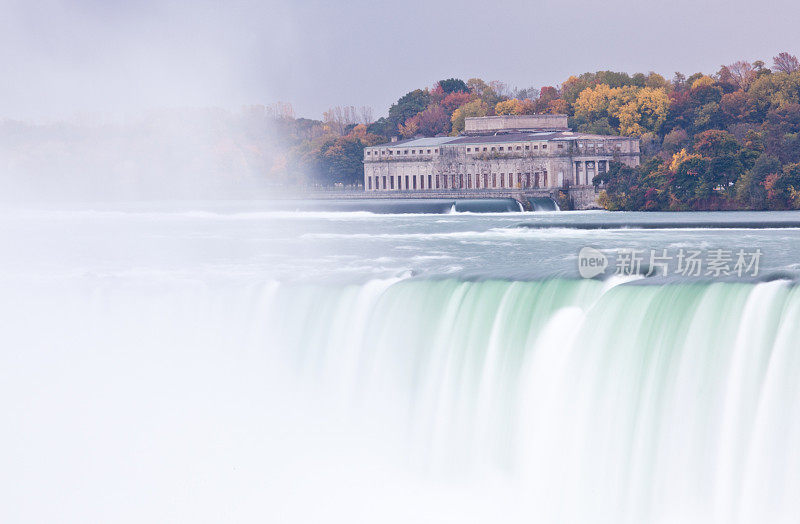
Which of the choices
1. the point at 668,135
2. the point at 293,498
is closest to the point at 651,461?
the point at 293,498

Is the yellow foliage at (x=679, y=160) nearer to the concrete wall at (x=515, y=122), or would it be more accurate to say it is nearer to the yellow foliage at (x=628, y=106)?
the yellow foliage at (x=628, y=106)

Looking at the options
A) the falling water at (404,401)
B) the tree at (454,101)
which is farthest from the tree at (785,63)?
the falling water at (404,401)

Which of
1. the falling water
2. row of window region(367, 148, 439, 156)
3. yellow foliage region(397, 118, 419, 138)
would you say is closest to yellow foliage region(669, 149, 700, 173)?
row of window region(367, 148, 439, 156)

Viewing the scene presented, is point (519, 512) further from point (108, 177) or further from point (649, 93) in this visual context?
point (108, 177)

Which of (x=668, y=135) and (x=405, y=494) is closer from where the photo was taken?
(x=405, y=494)

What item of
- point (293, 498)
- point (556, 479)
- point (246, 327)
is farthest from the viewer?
point (246, 327)

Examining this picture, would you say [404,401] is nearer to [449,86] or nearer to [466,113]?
[466,113]

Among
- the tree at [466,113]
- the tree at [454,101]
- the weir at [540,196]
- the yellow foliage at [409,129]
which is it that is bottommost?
the weir at [540,196]
